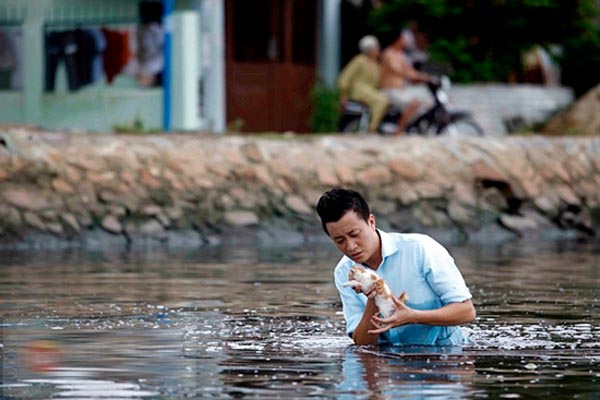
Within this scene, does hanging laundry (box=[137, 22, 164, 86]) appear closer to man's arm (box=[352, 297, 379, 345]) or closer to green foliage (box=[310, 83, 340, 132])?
green foliage (box=[310, 83, 340, 132])

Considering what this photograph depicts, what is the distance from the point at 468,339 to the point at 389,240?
1.65 meters

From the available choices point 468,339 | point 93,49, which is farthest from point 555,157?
point 468,339

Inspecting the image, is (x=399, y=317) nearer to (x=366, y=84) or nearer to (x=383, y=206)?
(x=383, y=206)

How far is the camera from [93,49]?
999 inches

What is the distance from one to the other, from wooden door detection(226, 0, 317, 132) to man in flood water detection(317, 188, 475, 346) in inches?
779

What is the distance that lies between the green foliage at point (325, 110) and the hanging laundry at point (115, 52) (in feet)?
13.8

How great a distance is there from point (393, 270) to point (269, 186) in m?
12.8

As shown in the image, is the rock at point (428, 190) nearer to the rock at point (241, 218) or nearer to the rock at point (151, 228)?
the rock at point (241, 218)

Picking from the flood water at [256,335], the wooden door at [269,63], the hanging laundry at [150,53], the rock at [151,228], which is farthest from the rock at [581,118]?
the flood water at [256,335]

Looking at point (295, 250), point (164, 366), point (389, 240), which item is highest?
point (389, 240)

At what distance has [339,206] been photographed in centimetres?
889

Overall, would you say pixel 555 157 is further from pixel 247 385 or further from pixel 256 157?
pixel 247 385

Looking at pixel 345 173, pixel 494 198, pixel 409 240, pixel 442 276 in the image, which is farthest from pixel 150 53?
pixel 442 276

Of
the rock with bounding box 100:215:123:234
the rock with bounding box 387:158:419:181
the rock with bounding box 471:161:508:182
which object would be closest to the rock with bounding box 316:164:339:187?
the rock with bounding box 387:158:419:181
